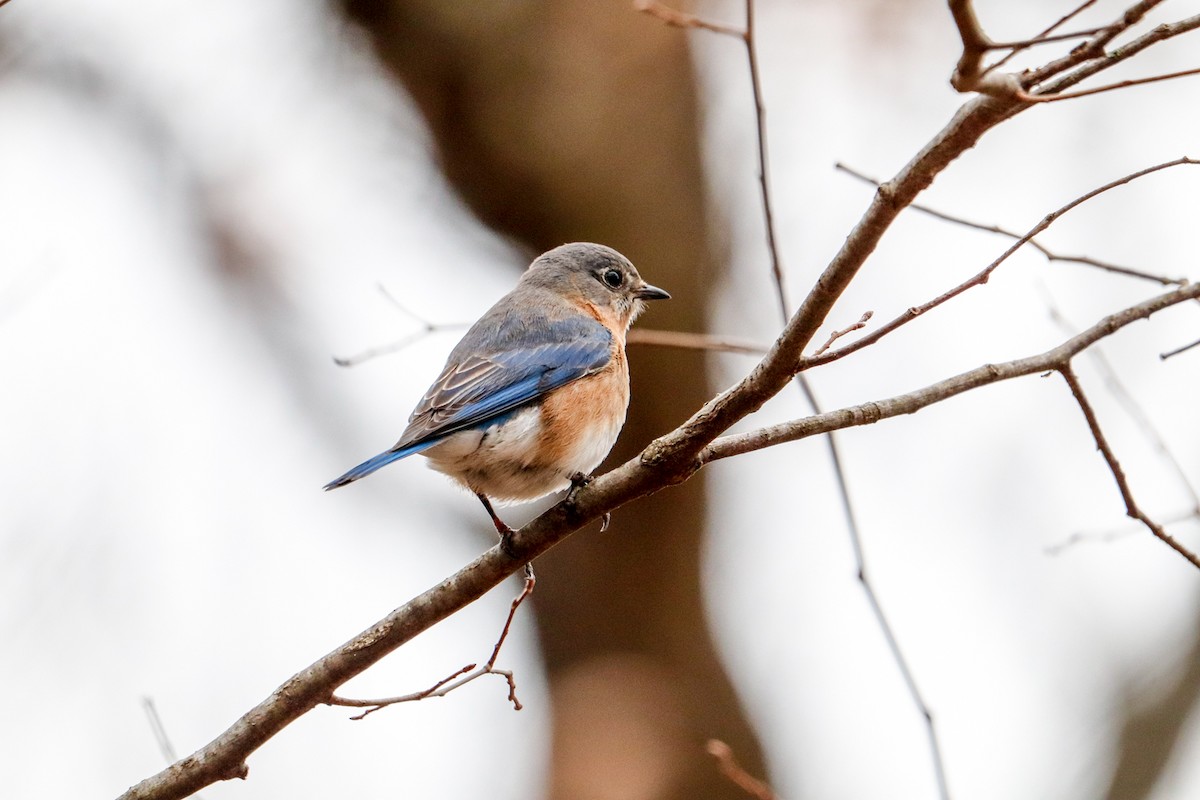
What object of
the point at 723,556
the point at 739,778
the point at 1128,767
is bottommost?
the point at 1128,767

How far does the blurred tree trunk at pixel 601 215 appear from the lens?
596 cm

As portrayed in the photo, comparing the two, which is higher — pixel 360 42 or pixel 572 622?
pixel 360 42

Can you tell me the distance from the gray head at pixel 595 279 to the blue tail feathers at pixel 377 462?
1.62 m

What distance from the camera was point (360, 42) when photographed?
6.22 meters

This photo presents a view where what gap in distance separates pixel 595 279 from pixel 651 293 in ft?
1.02

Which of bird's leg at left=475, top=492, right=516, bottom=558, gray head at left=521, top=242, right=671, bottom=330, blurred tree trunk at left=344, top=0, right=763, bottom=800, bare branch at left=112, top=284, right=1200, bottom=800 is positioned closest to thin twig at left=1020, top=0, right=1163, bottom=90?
bare branch at left=112, top=284, right=1200, bottom=800

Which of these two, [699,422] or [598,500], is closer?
[699,422]

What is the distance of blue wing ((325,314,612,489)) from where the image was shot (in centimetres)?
402

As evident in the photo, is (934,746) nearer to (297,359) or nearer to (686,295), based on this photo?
(686,295)

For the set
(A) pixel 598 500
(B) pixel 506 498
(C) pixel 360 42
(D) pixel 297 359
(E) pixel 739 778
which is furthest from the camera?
(D) pixel 297 359

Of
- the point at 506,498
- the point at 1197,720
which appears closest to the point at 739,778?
the point at 506,498

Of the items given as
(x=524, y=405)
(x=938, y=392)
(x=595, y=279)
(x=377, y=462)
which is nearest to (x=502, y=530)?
(x=377, y=462)

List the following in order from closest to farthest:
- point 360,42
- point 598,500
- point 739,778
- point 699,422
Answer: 1. point 699,422
2. point 598,500
3. point 739,778
4. point 360,42

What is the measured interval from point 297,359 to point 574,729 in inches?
117
